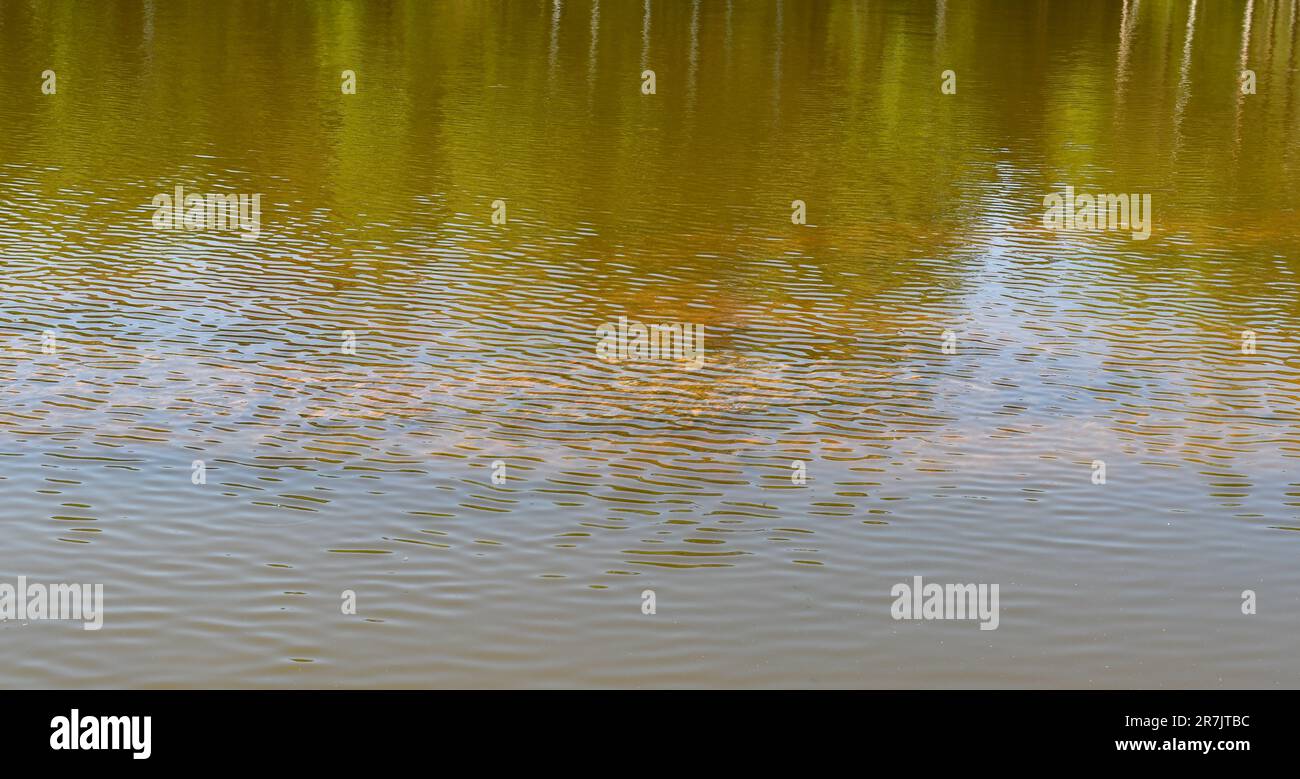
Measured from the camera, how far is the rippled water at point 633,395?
13.2 m


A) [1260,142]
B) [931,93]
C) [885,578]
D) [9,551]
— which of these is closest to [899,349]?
[885,578]

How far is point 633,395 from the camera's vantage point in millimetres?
Answer: 18812


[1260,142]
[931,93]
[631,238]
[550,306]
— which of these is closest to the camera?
[550,306]

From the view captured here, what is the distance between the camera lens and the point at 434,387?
18906mm

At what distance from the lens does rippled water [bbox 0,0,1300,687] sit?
13242 millimetres

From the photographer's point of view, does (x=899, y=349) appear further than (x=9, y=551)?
Yes

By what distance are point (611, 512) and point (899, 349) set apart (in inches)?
262

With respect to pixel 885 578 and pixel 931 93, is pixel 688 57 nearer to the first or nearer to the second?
pixel 931 93

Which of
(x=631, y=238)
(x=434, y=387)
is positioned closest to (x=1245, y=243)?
(x=631, y=238)

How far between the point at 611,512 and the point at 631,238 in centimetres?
1178

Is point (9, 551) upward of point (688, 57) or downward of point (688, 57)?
downward

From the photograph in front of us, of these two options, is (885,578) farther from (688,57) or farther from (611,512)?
(688,57)
